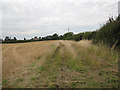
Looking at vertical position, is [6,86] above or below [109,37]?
below

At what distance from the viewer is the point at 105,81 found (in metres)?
2.16

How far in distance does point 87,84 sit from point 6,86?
2031 millimetres

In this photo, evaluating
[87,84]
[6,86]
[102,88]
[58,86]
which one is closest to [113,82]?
[102,88]

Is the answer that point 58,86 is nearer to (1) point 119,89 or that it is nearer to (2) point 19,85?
(2) point 19,85

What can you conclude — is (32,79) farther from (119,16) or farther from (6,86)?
(119,16)

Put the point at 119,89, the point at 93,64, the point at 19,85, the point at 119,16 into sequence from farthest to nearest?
the point at 119,16, the point at 93,64, the point at 19,85, the point at 119,89

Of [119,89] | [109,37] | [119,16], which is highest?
[119,16]

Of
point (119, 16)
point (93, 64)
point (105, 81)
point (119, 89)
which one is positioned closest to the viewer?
point (119, 89)

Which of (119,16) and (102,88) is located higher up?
(119,16)

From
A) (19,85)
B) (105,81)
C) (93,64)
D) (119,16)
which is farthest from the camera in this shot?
(119,16)

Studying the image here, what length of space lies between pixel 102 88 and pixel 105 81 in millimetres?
351

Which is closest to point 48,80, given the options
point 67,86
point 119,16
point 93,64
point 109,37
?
point 67,86

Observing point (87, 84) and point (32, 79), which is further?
point (32, 79)

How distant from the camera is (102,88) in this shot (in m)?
1.89
